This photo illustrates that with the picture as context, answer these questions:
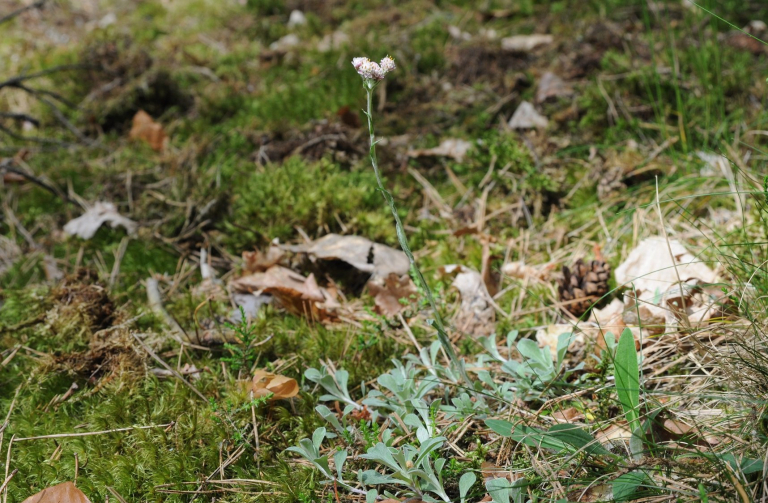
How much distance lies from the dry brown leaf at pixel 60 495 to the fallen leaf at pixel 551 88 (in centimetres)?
353

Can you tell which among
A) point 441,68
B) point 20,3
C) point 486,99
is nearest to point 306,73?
point 441,68

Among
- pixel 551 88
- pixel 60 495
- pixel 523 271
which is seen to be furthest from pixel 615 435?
pixel 551 88

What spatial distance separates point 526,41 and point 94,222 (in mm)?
3722

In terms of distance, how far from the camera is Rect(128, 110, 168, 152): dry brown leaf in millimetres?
4082

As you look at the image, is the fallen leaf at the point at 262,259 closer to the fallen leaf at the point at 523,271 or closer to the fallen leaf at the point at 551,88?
the fallen leaf at the point at 523,271

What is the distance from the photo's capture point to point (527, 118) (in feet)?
12.3

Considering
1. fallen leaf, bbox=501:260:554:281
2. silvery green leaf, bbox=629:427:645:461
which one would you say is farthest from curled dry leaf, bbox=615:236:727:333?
silvery green leaf, bbox=629:427:645:461

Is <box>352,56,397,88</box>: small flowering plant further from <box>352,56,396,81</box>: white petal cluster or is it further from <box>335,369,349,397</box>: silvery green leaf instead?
<box>335,369,349,397</box>: silvery green leaf

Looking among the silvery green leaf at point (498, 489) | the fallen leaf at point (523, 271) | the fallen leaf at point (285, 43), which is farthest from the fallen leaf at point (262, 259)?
the fallen leaf at point (285, 43)

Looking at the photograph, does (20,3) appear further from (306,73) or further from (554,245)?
(554,245)

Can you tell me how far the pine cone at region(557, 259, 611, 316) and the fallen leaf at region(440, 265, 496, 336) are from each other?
13.9 inches

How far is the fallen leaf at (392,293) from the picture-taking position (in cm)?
260

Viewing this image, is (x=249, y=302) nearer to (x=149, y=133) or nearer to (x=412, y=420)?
(x=412, y=420)

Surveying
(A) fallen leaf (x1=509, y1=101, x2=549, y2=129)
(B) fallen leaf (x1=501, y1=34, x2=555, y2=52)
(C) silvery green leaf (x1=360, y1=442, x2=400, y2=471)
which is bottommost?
(C) silvery green leaf (x1=360, y1=442, x2=400, y2=471)
